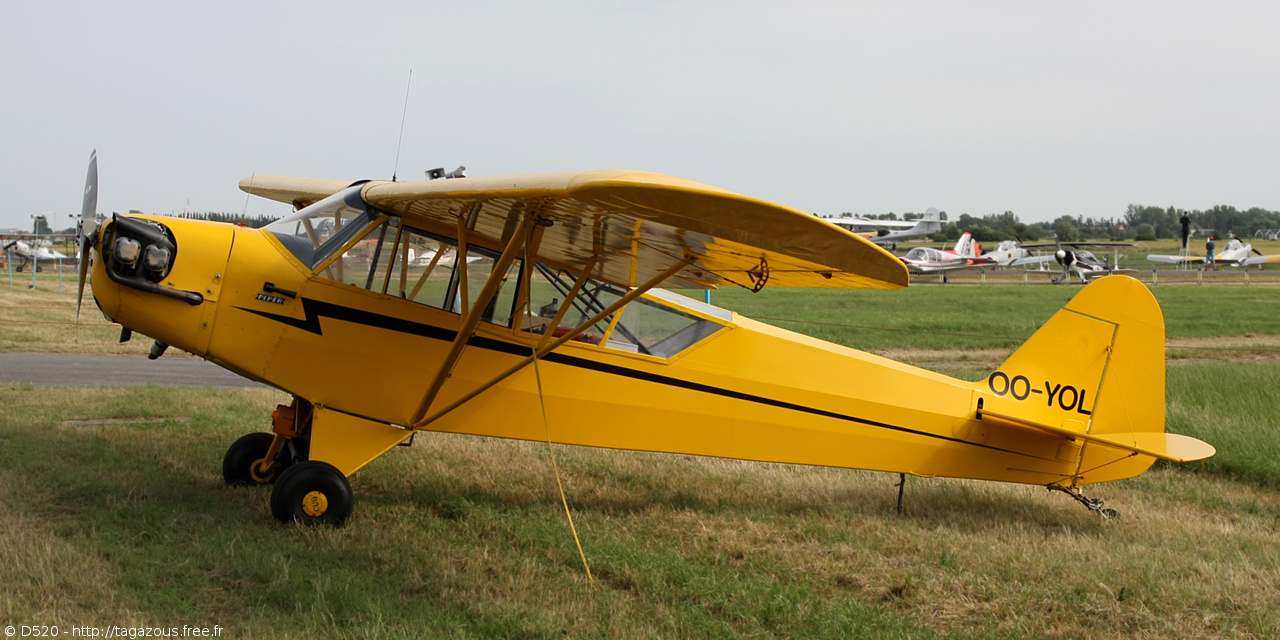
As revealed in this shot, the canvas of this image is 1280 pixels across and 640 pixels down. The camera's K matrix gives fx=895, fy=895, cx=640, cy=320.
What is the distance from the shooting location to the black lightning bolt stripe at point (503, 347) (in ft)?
20.0

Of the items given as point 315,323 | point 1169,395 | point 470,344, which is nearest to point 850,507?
point 470,344

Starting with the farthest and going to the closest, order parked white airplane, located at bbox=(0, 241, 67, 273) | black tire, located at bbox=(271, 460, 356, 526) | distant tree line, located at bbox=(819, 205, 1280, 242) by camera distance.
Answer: distant tree line, located at bbox=(819, 205, 1280, 242) < parked white airplane, located at bbox=(0, 241, 67, 273) < black tire, located at bbox=(271, 460, 356, 526)

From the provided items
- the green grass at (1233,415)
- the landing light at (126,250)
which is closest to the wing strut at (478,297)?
the landing light at (126,250)

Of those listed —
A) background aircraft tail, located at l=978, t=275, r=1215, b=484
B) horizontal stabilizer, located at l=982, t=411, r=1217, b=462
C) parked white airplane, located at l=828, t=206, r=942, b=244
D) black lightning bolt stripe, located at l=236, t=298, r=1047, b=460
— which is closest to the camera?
black lightning bolt stripe, located at l=236, t=298, r=1047, b=460

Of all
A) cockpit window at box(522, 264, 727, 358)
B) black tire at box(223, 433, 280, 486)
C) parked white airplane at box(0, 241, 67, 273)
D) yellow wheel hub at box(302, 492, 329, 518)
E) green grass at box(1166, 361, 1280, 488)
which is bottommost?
parked white airplane at box(0, 241, 67, 273)

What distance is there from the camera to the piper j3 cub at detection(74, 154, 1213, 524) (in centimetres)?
565

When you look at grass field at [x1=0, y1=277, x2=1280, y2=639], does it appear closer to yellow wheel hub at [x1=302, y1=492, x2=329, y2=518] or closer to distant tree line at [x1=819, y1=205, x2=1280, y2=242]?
yellow wheel hub at [x1=302, y1=492, x2=329, y2=518]

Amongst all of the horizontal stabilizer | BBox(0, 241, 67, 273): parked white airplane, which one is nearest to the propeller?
the horizontal stabilizer

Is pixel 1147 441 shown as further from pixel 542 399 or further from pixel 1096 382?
pixel 542 399

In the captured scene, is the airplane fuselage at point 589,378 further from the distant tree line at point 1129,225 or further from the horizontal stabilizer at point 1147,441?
the distant tree line at point 1129,225

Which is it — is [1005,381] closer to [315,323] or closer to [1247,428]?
[1247,428]

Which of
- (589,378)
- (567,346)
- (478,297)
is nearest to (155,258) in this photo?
(478,297)

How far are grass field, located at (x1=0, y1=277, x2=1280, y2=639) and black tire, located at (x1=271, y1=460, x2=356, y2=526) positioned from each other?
0.49ft

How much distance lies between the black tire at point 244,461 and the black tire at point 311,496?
1144 millimetres
